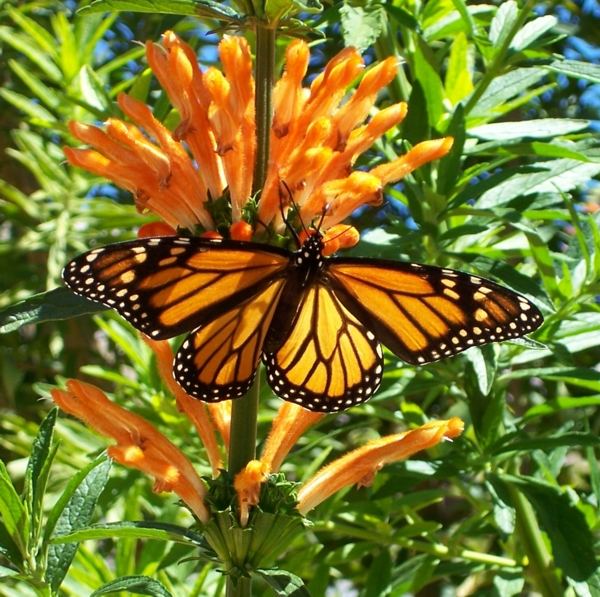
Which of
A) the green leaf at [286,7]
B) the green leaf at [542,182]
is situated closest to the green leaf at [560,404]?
A: the green leaf at [542,182]

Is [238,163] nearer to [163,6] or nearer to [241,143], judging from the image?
[241,143]

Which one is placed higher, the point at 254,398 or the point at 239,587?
the point at 254,398

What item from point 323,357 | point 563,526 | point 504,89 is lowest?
point 563,526

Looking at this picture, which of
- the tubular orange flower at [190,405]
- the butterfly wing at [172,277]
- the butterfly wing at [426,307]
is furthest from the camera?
the tubular orange flower at [190,405]

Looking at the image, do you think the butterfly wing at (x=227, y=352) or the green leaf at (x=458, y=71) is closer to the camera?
the butterfly wing at (x=227, y=352)

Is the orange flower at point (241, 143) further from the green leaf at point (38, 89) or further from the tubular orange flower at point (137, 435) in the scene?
the green leaf at point (38, 89)

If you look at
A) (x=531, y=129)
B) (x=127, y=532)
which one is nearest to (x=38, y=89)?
(x=531, y=129)

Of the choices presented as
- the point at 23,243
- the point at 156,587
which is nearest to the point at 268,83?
the point at 156,587

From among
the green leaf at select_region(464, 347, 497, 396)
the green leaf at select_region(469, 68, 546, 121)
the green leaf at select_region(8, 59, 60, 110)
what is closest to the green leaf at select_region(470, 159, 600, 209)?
the green leaf at select_region(469, 68, 546, 121)
